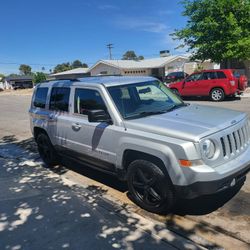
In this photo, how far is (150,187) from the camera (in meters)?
4.30

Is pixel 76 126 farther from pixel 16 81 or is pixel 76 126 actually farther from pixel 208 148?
pixel 16 81

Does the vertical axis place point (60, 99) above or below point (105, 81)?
below

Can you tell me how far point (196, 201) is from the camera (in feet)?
15.0

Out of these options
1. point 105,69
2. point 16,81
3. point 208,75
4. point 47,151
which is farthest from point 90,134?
point 16,81

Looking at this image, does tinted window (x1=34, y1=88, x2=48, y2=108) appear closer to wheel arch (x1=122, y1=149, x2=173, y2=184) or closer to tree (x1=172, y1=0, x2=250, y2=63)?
wheel arch (x1=122, y1=149, x2=173, y2=184)

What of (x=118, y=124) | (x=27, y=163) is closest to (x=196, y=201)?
(x=118, y=124)

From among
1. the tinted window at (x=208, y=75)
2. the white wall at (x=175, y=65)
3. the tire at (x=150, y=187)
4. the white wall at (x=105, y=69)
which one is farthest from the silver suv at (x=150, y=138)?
the white wall at (x=175, y=65)

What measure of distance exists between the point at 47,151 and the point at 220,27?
59.2 feet

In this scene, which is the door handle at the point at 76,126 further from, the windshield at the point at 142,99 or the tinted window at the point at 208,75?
the tinted window at the point at 208,75

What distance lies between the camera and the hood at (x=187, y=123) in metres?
3.85

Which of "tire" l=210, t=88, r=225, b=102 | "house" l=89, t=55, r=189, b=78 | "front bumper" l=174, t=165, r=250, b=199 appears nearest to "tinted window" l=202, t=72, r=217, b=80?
"tire" l=210, t=88, r=225, b=102

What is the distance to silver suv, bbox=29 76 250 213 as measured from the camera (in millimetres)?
3775

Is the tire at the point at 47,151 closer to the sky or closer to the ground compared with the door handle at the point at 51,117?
closer to the ground

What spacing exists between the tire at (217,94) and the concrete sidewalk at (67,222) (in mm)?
12728
